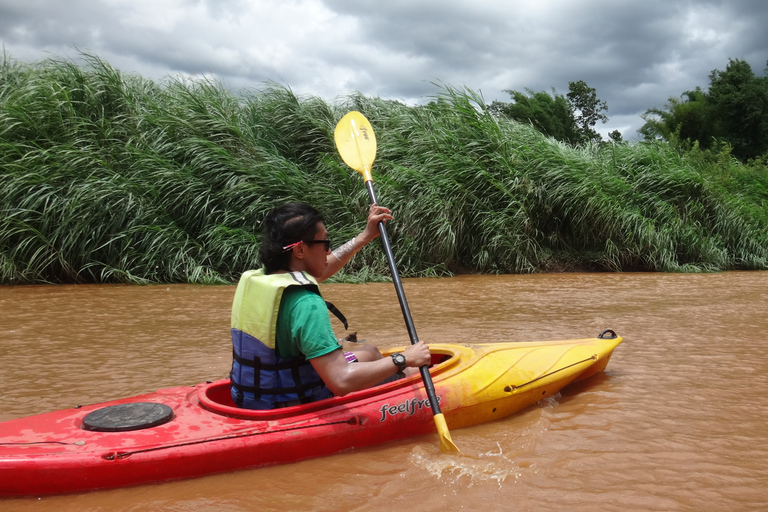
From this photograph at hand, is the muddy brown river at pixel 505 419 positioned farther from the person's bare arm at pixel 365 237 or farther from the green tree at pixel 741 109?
the green tree at pixel 741 109

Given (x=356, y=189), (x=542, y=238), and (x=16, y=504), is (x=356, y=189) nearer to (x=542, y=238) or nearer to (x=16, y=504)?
(x=542, y=238)

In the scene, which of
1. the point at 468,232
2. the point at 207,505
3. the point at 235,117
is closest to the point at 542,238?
the point at 468,232

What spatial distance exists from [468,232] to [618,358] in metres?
3.87

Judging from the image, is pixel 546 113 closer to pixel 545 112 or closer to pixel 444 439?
pixel 545 112

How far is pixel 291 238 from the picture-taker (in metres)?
1.94

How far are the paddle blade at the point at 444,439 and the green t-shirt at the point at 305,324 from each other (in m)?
0.54

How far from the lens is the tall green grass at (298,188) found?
5.81 meters

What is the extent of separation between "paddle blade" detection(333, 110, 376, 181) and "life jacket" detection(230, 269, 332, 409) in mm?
1830

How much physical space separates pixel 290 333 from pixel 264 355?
4.8 inches

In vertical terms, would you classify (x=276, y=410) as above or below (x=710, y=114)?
below

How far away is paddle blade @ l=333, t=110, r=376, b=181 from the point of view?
3.70m

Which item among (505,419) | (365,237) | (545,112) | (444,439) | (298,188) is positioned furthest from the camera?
(545,112)

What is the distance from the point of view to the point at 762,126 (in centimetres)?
1866

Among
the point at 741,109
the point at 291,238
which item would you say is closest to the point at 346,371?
the point at 291,238
